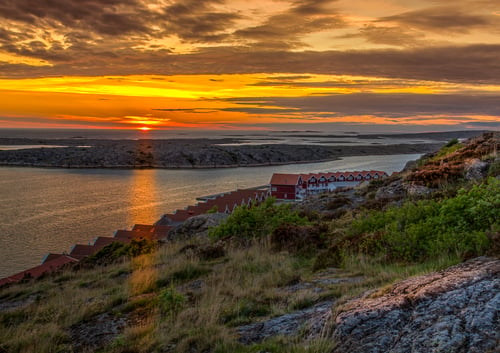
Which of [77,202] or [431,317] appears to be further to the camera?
[77,202]

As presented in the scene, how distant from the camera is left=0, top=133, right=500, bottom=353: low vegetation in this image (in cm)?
590

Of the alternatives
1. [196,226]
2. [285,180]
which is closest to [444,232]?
[196,226]

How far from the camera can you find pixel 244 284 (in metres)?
8.27

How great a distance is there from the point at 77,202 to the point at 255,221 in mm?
74247

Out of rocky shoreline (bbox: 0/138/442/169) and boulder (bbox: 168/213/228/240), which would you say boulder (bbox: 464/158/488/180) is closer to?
boulder (bbox: 168/213/228/240)

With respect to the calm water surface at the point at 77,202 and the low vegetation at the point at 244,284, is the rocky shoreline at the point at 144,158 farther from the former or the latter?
the low vegetation at the point at 244,284

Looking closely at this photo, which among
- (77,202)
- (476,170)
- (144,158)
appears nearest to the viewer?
(476,170)

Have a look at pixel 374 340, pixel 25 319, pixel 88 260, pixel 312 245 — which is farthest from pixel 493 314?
pixel 88 260

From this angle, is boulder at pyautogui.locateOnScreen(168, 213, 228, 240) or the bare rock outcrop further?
boulder at pyautogui.locateOnScreen(168, 213, 228, 240)

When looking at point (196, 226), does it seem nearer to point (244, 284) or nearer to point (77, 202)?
point (244, 284)

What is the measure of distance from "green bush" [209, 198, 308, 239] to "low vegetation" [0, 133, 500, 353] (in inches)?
42.3

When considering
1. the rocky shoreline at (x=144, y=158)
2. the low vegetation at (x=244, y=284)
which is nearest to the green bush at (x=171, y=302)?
the low vegetation at (x=244, y=284)

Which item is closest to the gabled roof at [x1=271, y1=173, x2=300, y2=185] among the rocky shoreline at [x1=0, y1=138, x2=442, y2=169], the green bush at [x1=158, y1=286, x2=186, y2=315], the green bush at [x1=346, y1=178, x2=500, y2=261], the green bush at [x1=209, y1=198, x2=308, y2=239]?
the green bush at [x1=209, y1=198, x2=308, y2=239]

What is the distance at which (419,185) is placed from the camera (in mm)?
17297
